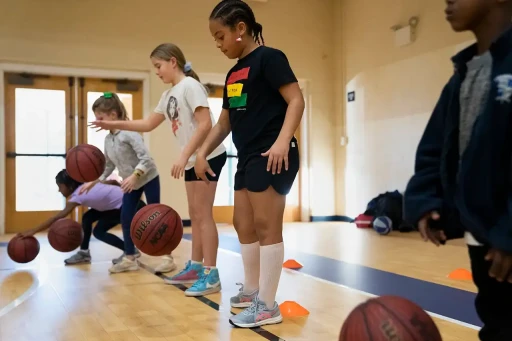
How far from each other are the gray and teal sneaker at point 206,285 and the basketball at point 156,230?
27cm

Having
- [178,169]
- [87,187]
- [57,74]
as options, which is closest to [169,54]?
[178,169]

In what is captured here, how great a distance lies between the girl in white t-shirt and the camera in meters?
3.06

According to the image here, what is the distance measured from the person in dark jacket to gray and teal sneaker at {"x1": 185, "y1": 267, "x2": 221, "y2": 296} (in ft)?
6.09

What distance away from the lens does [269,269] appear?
2406mm

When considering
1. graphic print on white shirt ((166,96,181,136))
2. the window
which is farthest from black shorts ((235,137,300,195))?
the window

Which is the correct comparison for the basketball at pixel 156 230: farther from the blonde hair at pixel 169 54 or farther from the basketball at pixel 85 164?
the blonde hair at pixel 169 54

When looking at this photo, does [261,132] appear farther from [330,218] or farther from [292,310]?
[330,218]

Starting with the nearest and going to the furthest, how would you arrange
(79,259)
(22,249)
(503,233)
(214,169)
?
(503,233) → (214,169) → (22,249) → (79,259)

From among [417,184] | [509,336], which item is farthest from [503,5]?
[509,336]

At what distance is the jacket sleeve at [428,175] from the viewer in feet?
4.47

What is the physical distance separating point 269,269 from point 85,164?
1.86 meters

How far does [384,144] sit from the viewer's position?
756cm

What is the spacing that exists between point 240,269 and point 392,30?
4.82 meters

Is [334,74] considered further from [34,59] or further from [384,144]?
[34,59]
